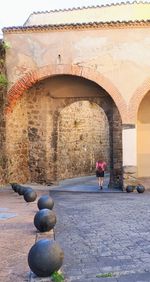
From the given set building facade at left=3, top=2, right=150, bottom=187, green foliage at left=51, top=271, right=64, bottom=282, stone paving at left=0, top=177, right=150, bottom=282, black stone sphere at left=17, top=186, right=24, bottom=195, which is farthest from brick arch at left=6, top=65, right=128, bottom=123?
green foliage at left=51, top=271, right=64, bottom=282

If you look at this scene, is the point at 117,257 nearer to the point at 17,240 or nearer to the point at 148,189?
the point at 17,240

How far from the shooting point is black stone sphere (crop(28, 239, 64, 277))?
4008 mm

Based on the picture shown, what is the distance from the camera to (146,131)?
1623cm

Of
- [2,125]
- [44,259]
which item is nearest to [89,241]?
[44,259]

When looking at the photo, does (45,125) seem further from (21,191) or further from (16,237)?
(16,237)

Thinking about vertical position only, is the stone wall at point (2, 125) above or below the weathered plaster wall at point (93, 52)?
below

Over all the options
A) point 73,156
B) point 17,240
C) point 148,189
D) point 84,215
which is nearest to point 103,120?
point 73,156

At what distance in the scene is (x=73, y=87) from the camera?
1622 cm

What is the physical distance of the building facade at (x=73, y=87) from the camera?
14.2 meters

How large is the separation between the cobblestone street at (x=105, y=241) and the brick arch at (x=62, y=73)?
17.8 feet

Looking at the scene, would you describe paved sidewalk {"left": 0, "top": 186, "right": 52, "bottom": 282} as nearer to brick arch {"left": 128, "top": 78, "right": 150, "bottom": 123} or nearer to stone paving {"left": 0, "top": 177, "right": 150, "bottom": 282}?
stone paving {"left": 0, "top": 177, "right": 150, "bottom": 282}

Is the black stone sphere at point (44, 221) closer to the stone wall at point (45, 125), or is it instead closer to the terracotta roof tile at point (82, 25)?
the stone wall at point (45, 125)

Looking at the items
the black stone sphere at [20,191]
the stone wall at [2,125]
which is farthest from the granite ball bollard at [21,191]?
the stone wall at [2,125]

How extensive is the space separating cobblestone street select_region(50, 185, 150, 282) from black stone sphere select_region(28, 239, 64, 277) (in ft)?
0.76
